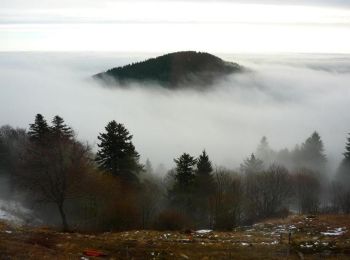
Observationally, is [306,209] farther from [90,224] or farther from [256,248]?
[256,248]

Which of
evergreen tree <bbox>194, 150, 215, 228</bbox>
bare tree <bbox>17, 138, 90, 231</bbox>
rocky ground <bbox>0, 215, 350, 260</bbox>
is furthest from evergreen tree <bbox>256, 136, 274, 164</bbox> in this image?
bare tree <bbox>17, 138, 90, 231</bbox>

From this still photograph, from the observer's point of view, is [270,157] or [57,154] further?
[270,157]

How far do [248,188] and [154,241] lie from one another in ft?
164

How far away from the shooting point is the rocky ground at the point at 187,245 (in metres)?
24.0

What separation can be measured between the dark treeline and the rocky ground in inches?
336

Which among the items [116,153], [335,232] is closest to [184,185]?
[116,153]

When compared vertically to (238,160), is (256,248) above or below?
below

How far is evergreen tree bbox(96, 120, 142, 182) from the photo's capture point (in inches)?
1992

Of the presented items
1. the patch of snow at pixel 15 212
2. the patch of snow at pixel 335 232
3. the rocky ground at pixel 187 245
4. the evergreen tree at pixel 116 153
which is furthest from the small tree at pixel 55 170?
the patch of snow at pixel 335 232

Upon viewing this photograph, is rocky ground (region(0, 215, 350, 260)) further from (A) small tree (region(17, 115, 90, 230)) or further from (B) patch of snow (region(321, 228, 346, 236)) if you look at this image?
(A) small tree (region(17, 115, 90, 230))

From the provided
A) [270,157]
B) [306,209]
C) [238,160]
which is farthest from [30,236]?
[238,160]

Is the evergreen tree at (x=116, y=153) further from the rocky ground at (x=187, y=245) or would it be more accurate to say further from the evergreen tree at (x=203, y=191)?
the rocky ground at (x=187, y=245)

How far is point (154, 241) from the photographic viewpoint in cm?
2855

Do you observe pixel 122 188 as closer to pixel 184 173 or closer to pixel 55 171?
pixel 184 173
